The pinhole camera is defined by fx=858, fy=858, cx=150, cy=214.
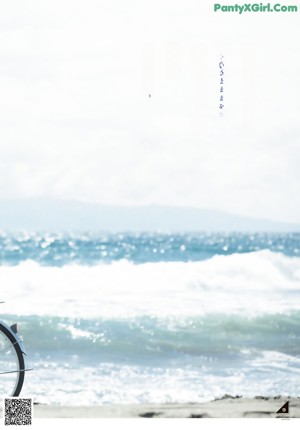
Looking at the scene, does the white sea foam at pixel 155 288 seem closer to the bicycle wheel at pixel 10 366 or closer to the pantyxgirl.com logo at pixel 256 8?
the bicycle wheel at pixel 10 366

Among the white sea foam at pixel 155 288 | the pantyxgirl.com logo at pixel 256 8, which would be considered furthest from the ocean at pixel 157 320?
the pantyxgirl.com logo at pixel 256 8

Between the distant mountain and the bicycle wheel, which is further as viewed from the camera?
the distant mountain

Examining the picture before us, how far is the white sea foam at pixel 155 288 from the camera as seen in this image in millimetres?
3967

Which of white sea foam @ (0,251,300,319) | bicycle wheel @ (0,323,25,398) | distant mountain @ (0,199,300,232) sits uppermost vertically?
distant mountain @ (0,199,300,232)

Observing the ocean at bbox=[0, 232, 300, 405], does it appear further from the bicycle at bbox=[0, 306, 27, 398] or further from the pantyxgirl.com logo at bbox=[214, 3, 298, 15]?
the pantyxgirl.com logo at bbox=[214, 3, 298, 15]

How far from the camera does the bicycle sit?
3871 mm

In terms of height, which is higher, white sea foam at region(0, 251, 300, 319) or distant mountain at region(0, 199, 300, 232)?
distant mountain at region(0, 199, 300, 232)

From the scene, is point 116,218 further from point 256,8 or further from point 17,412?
point 256,8

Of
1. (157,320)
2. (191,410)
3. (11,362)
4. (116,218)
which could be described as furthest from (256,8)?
(11,362)

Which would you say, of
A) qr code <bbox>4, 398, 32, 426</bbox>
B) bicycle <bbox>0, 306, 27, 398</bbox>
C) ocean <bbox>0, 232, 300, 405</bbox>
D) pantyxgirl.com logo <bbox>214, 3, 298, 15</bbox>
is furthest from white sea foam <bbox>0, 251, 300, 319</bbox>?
pantyxgirl.com logo <bbox>214, 3, 298, 15</bbox>

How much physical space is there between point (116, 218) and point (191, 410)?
946 millimetres

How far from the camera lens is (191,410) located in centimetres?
390

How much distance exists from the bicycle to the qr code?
47mm

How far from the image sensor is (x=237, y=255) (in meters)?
4.02
